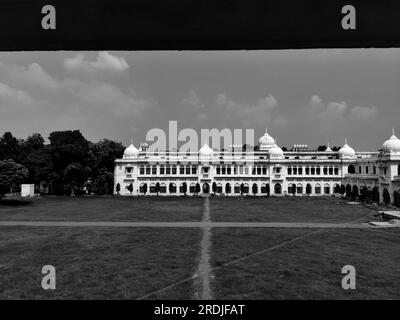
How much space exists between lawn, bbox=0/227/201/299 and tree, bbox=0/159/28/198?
16865 mm

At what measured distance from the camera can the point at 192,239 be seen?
18219 mm

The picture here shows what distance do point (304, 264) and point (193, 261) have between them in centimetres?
460

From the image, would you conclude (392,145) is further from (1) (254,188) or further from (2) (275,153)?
(1) (254,188)

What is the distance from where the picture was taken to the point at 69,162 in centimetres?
4922

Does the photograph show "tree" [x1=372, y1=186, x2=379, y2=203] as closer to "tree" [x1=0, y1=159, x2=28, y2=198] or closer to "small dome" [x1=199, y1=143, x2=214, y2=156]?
"small dome" [x1=199, y1=143, x2=214, y2=156]

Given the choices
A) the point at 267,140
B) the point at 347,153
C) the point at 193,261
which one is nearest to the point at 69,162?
the point at 267,140

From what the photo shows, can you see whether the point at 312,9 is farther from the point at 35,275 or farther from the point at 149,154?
the point at 149,154

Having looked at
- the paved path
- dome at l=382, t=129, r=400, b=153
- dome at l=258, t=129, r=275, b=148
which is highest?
dome at l=258, t=129, r=275, b=148

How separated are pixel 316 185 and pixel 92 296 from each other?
53.7 meters

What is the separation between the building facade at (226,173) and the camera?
5738 centimetres

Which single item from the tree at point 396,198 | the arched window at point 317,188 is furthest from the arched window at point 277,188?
the tree at point 396,198

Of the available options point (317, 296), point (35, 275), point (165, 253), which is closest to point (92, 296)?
point (35, 275)

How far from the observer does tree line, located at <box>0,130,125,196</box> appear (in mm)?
48281

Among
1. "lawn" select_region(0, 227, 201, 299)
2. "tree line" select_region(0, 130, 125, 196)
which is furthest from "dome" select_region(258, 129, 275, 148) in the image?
"lawn" select_region(0, 227, 201, 299)
